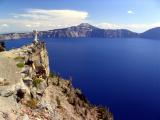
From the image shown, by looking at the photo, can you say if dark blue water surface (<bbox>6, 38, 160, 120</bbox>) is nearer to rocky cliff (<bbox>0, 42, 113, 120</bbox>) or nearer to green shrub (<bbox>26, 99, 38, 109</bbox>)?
rocky cliff (<bbox>0, 42, 113, 120</bbox>)

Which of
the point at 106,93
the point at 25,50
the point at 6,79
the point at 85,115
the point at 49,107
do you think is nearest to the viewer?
the point at 6,79

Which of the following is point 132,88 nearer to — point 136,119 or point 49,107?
point 136,119

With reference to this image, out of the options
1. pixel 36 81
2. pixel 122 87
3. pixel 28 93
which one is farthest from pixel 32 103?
pixel 122 87

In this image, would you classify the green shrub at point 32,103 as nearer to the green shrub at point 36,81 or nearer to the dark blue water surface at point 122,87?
the green shrub at point 36,81

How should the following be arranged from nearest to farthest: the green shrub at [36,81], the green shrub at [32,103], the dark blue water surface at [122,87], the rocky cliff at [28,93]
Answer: the rocky cliff at [28,93] < the green shrub at [32,103] < the green shrub at [36,81] < the dark blue water surface at [122,87]

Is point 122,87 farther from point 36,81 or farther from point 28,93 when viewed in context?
point 28,93

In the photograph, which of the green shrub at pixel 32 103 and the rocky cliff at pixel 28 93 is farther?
the green shrub at pixel 32 103

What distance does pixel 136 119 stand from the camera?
340 feet

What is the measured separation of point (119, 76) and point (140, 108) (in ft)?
189

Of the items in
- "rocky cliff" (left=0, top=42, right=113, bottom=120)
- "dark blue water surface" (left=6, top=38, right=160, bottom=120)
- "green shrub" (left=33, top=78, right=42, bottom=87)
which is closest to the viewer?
"rocky cliff" (left=0, top=42, right=113, bottom=120)

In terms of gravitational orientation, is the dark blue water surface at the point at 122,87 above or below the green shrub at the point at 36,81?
below

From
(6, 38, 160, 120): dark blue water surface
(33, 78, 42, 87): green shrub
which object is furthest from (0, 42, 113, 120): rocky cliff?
(6, 38, 160, 120): dark blue water surface

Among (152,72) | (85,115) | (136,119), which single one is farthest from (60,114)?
(152,72)

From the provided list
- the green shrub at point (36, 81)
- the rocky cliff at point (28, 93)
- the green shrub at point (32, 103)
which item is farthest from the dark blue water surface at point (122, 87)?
the green shrub at point (32, 103)
